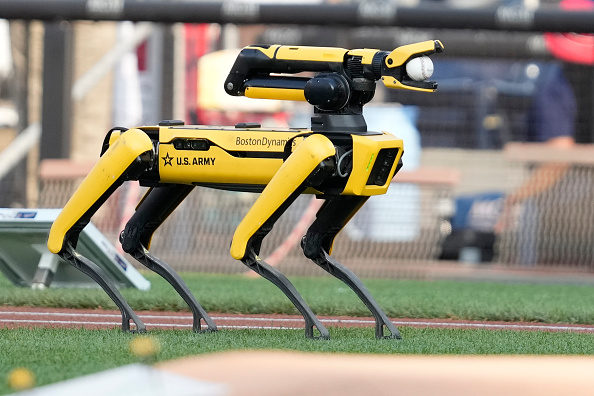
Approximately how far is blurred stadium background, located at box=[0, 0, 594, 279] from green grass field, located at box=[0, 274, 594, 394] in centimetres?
172

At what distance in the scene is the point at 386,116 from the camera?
55.0 feet

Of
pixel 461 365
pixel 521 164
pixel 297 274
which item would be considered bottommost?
pixel 297 274

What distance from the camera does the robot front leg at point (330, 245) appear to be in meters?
6.45

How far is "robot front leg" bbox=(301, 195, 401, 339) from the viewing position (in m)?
6.45

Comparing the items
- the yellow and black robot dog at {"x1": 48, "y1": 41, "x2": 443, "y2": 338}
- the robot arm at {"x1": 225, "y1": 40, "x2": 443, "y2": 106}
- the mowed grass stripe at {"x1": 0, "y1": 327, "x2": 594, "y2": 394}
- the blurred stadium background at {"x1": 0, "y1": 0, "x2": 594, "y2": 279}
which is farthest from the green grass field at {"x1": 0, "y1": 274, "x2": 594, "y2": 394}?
the blurred stadium background at {"x1": 0, "y1": 0, "x2": 594, "y2": 279}

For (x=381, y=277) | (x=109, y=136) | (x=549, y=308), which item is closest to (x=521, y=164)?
(x=381, y=277)

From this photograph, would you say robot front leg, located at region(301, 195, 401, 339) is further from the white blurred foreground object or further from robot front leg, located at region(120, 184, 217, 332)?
the white blurred foreground object

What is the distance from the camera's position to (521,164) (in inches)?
581

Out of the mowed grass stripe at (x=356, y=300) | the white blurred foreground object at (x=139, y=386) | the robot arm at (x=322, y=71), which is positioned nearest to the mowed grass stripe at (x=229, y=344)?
the white blurred foreground object at (x=139, y=386)

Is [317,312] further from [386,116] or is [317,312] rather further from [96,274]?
[386,116]

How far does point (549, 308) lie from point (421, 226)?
5359 mm

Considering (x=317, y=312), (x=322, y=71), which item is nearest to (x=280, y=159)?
(x=322, y=71)

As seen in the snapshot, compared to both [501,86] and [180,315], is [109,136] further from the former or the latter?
[501,86]

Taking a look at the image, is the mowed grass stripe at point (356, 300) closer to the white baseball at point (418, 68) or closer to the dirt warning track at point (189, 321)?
the dirt warning track at point (189, 321)
